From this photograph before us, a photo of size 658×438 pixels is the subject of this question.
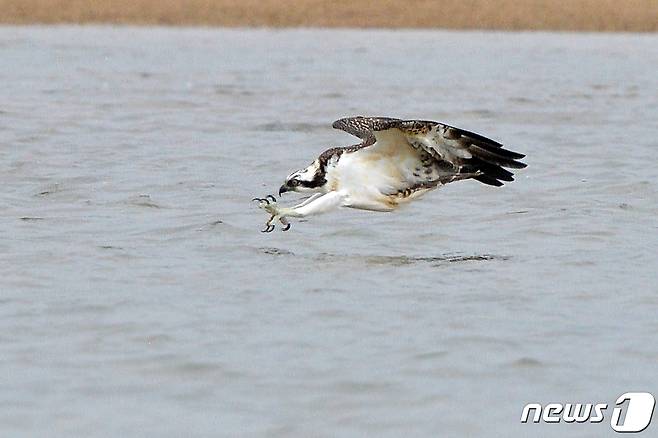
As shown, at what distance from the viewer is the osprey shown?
9.38 metres

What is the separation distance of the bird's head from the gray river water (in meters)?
0.55

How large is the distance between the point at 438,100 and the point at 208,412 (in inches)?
581

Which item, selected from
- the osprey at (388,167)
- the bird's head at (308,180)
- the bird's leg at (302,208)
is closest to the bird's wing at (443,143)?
the osprey at (388,167)

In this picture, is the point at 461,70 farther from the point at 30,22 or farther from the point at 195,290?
the point at 195,290

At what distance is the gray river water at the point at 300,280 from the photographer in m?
6.82

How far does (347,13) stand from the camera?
3334 cm

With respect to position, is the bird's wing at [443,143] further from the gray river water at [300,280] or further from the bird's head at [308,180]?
the gray river water at [300,280]

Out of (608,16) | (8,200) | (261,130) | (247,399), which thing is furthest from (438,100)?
(247,399)
